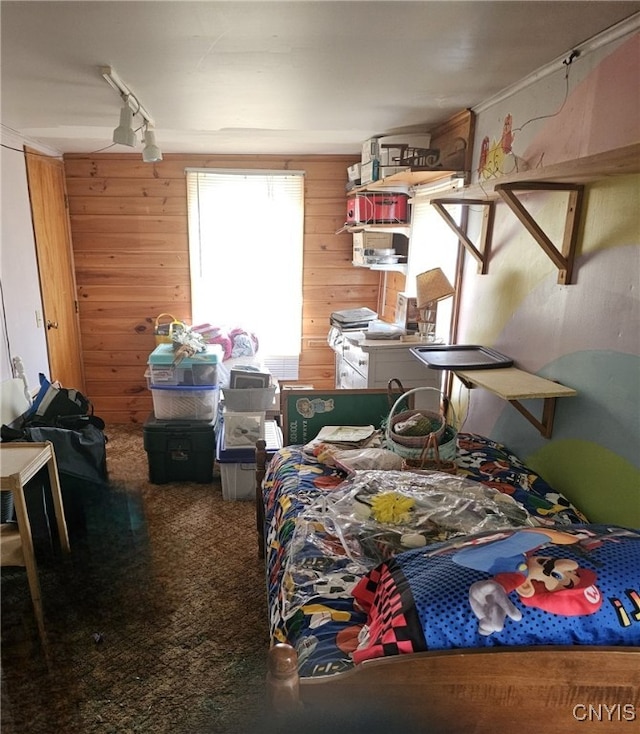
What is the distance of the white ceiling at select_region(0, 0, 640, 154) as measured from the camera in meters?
1.32

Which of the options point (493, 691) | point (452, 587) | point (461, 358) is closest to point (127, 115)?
point (461, 358)

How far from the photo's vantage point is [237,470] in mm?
3066

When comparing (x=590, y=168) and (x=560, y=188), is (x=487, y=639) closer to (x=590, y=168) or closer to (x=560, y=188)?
(x=590, y=168)

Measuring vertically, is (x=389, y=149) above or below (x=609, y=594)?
above

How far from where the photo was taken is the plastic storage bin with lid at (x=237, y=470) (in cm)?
302

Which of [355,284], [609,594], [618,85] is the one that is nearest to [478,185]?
[618,85]

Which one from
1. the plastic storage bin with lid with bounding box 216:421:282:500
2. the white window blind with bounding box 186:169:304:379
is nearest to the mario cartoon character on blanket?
the plastic storage bin with lid with bounding box 216:421:282:500

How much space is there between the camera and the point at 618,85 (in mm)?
1445

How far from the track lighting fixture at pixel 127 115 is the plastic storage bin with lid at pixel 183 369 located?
1241 millimetres

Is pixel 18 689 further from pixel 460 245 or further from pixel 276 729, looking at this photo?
pixel 460 245

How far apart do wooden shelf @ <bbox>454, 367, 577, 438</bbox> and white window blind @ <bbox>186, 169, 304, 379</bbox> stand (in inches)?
95.4

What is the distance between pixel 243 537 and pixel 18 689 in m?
1.16

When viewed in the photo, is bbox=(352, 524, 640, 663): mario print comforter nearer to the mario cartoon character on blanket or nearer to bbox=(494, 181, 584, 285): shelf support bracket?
the mario cartoon character on blanket

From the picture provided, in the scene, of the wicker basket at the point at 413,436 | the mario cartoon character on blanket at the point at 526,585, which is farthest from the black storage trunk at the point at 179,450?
the mario cartoon character on blanket at the point at 526,585
